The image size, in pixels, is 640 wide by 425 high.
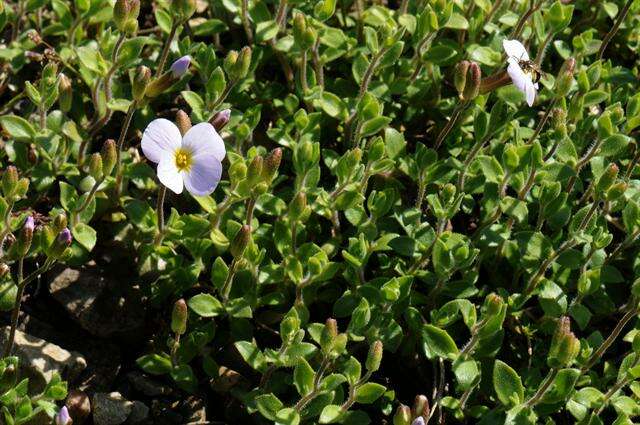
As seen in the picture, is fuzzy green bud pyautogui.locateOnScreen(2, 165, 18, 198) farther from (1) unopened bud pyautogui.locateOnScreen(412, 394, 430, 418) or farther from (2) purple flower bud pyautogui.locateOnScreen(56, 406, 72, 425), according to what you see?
(1) unopened bud pyautogui.locateOnScreen(412, 394, 430, 418)

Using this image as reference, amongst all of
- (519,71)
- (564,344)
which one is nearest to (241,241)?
(564,344)

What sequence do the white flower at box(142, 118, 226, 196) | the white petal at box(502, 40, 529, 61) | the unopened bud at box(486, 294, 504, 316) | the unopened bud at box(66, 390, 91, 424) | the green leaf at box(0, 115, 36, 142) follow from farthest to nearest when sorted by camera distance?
the green leaf at box(0, 115, 36, 142)
the white petal at box(502, 40, 529, 61)
the unopened bud at box(66, 390, 91, 424)
the unopened bud at box(486, 294, 504, 316)
the white flower at box(142, 118, 226, 196)

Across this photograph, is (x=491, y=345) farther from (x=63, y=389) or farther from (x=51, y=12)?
(x=51, y=12)

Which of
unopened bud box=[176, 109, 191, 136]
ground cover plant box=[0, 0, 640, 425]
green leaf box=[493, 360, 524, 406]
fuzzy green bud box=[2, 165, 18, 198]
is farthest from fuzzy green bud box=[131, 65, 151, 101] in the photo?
green leaf box=[493, 360, 524, 406]

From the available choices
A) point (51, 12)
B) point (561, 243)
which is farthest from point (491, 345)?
point (51, 12)

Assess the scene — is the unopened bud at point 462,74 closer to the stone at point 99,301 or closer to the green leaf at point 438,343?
the green leaf at point 438,343
